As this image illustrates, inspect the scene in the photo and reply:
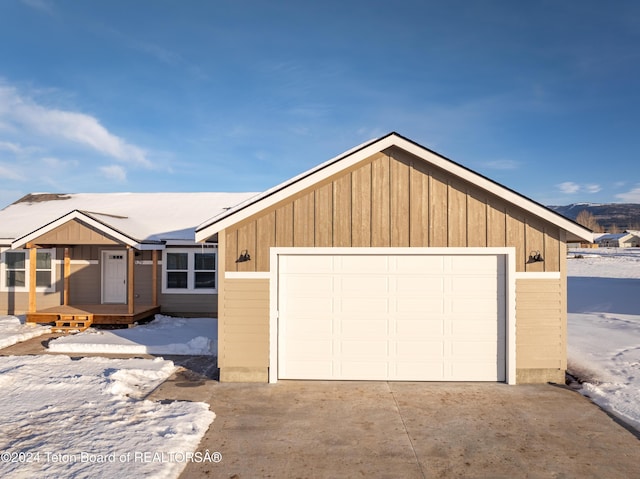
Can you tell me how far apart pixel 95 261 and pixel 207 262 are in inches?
161

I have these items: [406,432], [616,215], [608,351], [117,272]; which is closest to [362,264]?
[406,432]

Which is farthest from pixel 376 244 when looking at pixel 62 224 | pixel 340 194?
pixel 62 224

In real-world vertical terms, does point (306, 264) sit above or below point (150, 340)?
A: above

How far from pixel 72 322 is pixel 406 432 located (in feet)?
36.0

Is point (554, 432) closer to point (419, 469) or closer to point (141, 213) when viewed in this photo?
point (419, 469)

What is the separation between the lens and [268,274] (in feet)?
24.4

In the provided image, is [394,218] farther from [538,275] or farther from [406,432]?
[406,432]

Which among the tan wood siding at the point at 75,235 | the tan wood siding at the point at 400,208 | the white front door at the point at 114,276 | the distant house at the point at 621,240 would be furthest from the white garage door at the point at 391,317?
the distant house at the point at 621,240

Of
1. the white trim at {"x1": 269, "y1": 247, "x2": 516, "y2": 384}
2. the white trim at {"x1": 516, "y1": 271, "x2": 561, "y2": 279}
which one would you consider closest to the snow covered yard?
the white trim at {"x1": 269, "y1": 247, "x2": 516, "y2": 384}

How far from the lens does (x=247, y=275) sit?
7461mm

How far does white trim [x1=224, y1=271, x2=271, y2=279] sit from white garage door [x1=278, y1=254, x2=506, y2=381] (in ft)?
0.92

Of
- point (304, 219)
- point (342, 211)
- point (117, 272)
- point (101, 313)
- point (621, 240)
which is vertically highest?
point (621, 240)

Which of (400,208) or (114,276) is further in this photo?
(114,276)

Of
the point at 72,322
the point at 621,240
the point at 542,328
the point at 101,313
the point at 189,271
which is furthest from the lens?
the point at 621,240
